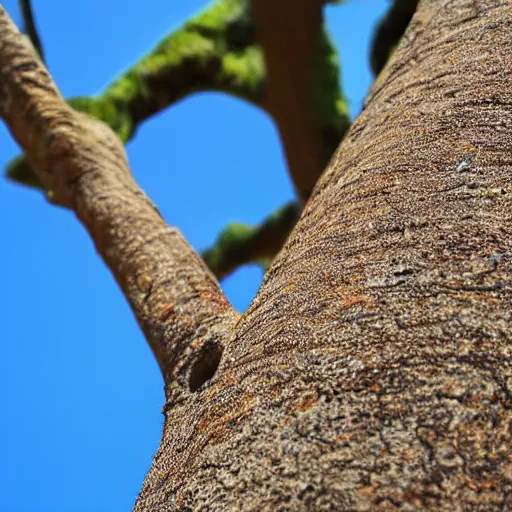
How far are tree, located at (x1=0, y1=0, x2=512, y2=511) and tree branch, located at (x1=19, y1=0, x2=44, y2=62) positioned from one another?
2808mm

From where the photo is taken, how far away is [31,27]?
4.54 meters

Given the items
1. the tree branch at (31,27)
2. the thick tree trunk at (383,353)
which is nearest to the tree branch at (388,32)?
the tree branch at (31,27)

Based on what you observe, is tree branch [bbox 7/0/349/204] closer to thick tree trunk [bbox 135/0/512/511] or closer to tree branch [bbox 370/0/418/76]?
tree branch [bbox 370/0/418/76]

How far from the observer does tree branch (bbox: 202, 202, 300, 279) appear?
7.89 meters

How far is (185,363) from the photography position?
1968 millimetres

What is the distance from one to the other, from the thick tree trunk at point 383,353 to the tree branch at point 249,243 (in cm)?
610

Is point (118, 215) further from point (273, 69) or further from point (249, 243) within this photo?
point (249, 243)

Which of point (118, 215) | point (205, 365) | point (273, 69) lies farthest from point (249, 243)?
point (205, 365)

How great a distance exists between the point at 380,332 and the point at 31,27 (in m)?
4.13

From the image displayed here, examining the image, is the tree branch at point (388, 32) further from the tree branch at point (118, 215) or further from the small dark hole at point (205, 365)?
the small dark hole at point (205, 365)

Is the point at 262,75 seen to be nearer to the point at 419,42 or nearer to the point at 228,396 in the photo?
the point at 419,42

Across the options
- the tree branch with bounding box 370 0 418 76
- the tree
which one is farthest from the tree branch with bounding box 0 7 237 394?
the tree branch with bounding box 370 0 418 76

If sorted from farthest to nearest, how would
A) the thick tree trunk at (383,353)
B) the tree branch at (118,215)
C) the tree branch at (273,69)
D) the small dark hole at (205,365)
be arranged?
1. the tree branch at (273,69)
2. the tree branch at (118,215)
3. the small dark hole at (205,365)
4. the thick tree trunk at (383,353)

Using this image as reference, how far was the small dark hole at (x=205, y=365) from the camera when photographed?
1.88m
